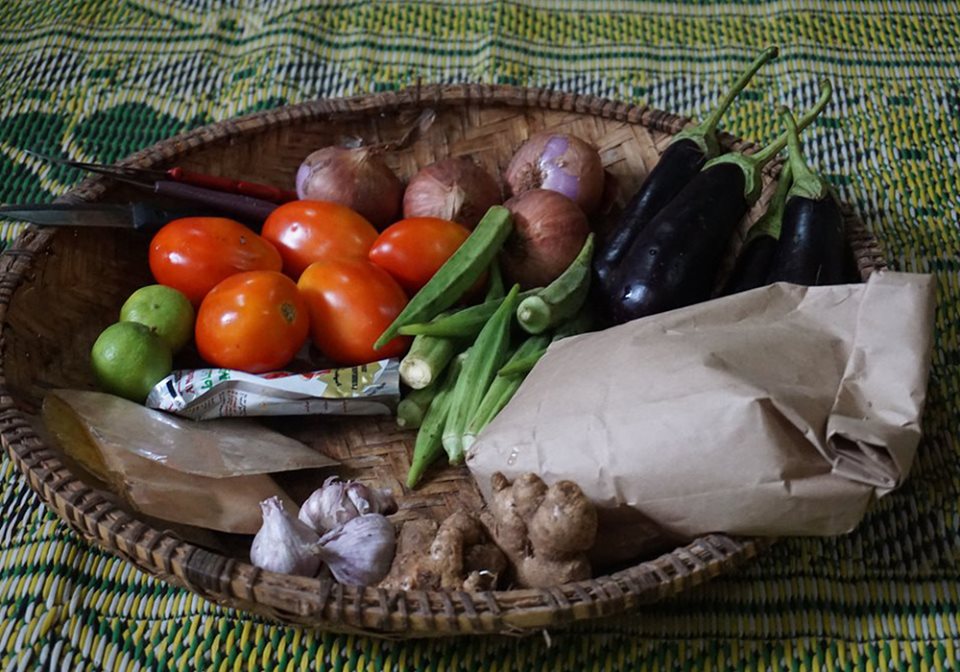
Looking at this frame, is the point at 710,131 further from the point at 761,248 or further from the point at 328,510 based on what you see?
the point at 328,510

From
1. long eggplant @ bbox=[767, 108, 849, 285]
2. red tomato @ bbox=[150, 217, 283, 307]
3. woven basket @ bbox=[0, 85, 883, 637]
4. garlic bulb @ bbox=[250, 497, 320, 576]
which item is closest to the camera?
woven basket @ bbox=[0, 85, 883, 637]

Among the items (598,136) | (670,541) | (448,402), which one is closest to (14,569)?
(448,402)

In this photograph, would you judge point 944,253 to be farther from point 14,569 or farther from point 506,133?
point 14,569

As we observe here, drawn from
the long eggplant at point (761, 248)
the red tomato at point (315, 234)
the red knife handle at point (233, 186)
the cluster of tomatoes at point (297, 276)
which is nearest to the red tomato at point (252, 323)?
the cluster of tomatoes at point (297, 276)

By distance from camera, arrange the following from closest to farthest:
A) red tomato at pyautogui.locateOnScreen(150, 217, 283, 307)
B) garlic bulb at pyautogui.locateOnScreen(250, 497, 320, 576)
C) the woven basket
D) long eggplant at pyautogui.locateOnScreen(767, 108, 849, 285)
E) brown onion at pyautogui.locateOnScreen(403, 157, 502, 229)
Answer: the woven basket, garlic bulb at pyautogui.locateOnScreen(250, 497, 320, 576), long eggplant at pyautogui.locateOnScreen(767, 108, 849, 285), red tomato at pyautogui.locateOnScreen(150, 217, 283, 307), brown onion at pyautogui.locateOnScreen(403, 157, 502, 229)

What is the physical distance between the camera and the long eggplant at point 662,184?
1252mm

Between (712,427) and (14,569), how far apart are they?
2.59 feet

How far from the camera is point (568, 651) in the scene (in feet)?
3.24

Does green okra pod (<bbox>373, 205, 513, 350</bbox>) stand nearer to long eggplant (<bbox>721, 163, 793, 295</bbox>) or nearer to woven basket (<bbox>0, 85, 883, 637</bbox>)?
woven basket (<bbox>0, 85, 883, 637</bbox>)

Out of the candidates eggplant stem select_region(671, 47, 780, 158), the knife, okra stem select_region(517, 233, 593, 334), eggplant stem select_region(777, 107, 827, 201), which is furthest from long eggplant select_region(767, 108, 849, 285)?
the knife

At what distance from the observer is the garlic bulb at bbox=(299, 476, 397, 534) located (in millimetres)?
1025

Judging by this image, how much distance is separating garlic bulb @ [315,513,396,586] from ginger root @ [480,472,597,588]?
0.12 metres

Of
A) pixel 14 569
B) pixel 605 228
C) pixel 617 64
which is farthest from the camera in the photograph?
pixel 617 64

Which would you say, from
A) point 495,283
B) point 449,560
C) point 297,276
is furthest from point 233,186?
point 449,560
